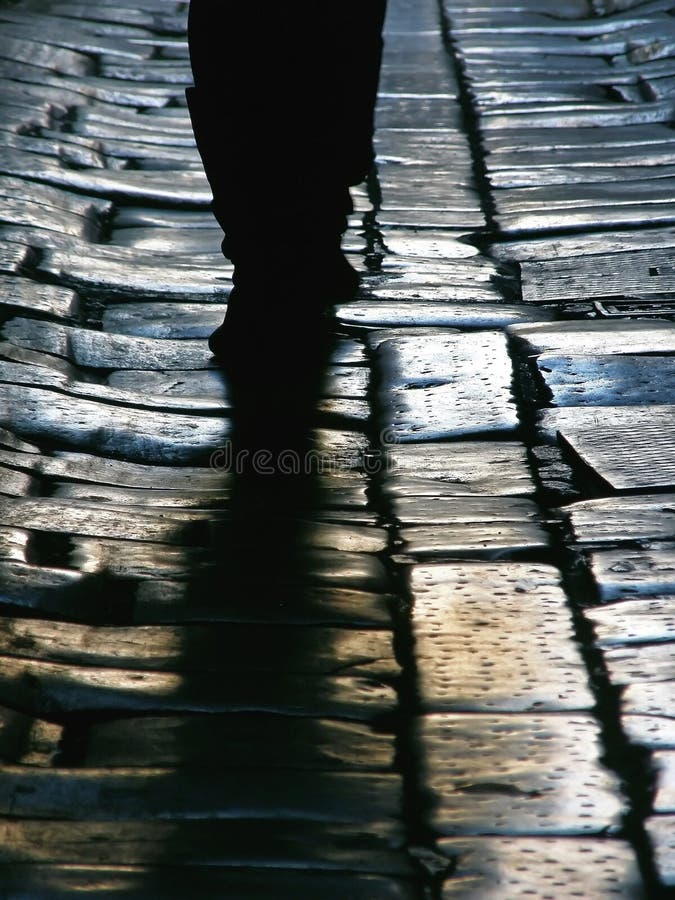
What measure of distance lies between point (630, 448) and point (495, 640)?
0.69 m

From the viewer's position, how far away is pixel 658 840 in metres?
1.30

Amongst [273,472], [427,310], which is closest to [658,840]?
[273,472]

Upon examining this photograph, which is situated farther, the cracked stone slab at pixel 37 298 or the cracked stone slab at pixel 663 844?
the cracked stone slab at pixel 37 298

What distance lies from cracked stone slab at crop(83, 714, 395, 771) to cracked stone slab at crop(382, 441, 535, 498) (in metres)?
0.70

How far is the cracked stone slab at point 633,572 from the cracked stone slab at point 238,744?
45 centimetres

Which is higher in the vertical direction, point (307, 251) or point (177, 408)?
point (307, 251)

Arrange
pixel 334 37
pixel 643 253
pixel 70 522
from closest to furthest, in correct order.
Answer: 1. pixel 70 522
2. pixel 334 37
3. pixel 643 253

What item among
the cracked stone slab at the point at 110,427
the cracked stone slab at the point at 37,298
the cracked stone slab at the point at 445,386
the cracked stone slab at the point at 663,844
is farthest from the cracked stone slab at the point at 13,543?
the cracked stone slab at the point at 37,298

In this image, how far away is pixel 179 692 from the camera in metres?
1.58

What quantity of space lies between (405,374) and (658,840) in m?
1.46

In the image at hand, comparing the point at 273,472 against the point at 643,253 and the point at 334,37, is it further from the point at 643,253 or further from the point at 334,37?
the point at 643,253

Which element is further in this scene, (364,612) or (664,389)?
(664,389)

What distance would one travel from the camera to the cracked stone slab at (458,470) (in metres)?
2.17

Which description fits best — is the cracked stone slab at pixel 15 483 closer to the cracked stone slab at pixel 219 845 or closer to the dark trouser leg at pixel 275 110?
the dark trouser leg at pixel 275 110
